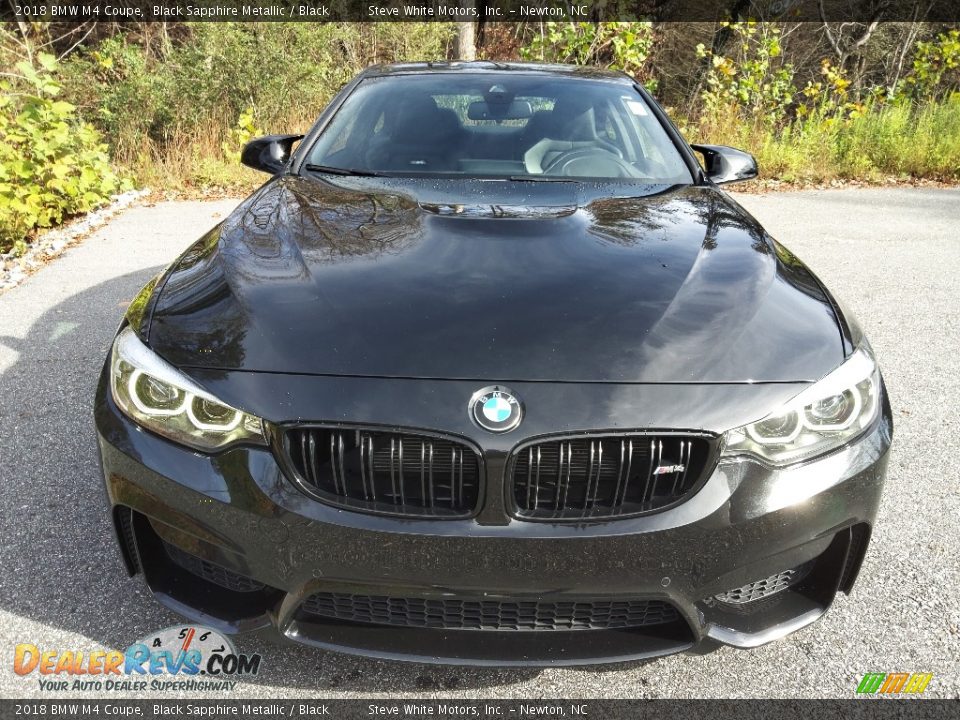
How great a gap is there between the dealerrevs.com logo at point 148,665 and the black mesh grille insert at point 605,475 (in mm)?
945

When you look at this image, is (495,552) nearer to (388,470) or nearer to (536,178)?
(388,470)

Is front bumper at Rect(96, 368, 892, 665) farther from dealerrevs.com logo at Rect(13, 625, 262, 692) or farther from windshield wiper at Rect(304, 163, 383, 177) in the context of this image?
windshield wiper at Rect(304, 163, 383, 177)

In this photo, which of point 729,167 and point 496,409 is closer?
point 496,409

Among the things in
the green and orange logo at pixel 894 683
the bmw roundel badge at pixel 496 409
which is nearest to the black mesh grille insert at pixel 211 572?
the bmw roundel badge at pixel 496 409

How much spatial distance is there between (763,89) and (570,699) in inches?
412

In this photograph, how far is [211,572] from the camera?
1.80m

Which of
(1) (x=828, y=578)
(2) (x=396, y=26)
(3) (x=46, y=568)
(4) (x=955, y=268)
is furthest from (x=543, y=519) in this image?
(2) (x=396, y=26)

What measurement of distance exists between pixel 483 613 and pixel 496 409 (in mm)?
458

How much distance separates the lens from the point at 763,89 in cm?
1057

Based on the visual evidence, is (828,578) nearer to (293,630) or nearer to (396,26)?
(293,630)

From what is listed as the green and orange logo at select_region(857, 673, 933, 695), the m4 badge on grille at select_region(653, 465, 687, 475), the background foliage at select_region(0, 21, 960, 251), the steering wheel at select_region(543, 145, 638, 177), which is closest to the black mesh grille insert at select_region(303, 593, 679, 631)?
the m4 badge on grille at select_region(653, 465, 687, 475)

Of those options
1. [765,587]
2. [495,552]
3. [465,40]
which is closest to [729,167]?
[765,587]

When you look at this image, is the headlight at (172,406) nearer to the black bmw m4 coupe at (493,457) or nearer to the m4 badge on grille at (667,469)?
the black bmw m4 coupe at (493,457)

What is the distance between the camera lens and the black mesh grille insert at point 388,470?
1.58 metres
